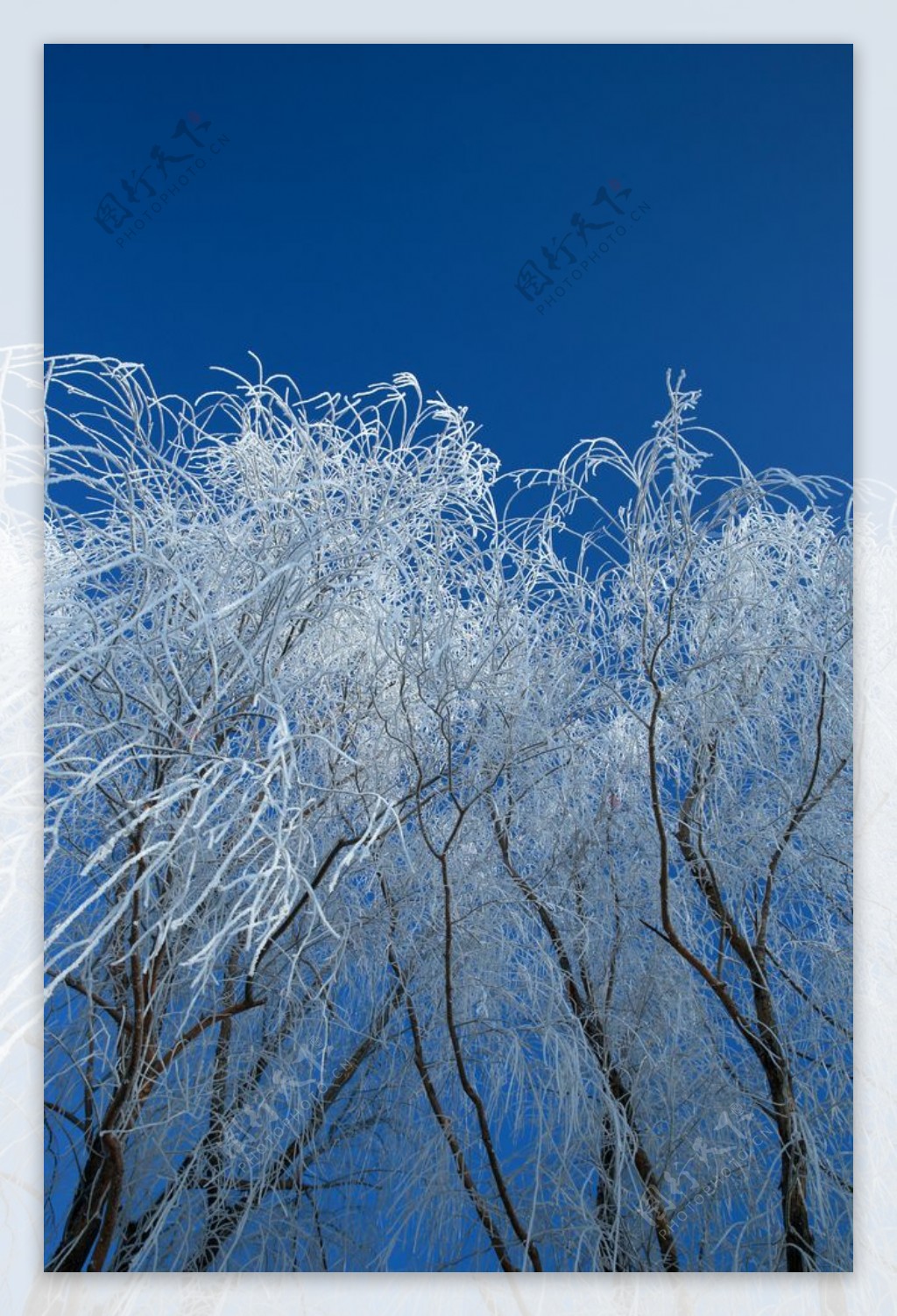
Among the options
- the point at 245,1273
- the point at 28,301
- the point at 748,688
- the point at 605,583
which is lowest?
the point at 245,1273

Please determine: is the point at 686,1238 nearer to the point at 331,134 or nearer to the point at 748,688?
the point at 748,688

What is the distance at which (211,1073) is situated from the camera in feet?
6.90

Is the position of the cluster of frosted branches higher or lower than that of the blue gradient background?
lower

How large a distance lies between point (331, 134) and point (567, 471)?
656mm

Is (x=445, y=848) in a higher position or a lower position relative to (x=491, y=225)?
lower

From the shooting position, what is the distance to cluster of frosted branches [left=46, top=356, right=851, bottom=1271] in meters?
2.07

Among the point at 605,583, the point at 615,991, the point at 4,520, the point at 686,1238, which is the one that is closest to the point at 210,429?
the point at 4,520

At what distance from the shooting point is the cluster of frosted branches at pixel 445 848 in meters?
2.07

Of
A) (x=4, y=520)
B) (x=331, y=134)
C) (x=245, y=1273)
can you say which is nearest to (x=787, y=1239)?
(x=245, y=1273)

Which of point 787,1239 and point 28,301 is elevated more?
point 28,301

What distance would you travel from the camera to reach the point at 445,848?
206 centimetres

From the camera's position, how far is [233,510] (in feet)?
7.03

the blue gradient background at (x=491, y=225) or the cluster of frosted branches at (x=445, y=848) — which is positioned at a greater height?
the blue gradient background at (x=491, y=225)

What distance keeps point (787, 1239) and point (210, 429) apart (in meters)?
1.55
